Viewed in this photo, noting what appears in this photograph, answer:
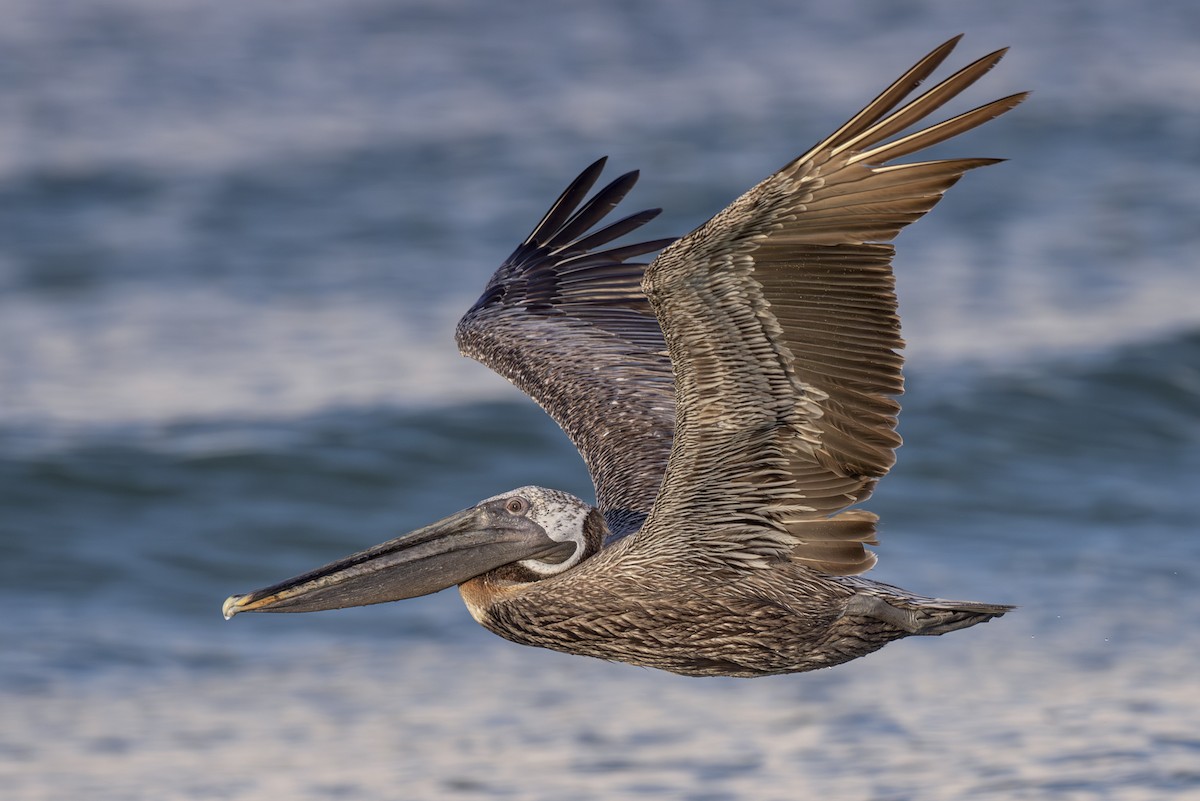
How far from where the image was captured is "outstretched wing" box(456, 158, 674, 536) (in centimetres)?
699

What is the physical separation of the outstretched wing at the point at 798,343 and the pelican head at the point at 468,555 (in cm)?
33

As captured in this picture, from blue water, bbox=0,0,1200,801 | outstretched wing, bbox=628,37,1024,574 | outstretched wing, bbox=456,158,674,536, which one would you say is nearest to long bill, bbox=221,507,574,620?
outstretched wing, bbox=628,37,1024,574

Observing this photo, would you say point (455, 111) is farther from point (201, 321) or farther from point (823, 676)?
point (823, 676)

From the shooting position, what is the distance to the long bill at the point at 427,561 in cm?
587

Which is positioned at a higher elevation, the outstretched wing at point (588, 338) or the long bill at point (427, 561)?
the outstretched wing at point (588, 338)

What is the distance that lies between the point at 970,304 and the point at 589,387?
22.2 ft

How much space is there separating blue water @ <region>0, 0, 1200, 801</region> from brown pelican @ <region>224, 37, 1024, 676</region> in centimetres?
216

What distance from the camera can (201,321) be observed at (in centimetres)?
1324

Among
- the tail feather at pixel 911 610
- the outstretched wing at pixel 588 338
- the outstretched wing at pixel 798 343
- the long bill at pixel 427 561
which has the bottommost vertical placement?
the tail feather at pixel 911 610

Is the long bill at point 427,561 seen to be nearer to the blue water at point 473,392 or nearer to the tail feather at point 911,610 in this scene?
the tail feather at point 911,610

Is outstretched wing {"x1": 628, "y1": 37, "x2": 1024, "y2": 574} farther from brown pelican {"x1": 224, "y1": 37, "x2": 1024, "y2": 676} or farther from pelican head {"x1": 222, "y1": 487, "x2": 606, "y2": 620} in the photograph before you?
pelican head {"x1": 222, "y1": 487, "x2": 606, "y2": 620}

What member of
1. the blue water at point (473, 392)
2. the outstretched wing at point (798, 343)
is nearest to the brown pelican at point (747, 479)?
the outstretched wing at point (798, 343)

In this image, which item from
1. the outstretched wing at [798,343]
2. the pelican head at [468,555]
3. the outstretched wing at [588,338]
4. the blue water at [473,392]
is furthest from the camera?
the blue water at [473,392]

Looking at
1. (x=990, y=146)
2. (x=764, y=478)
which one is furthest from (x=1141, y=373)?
(x=764, y=478)
